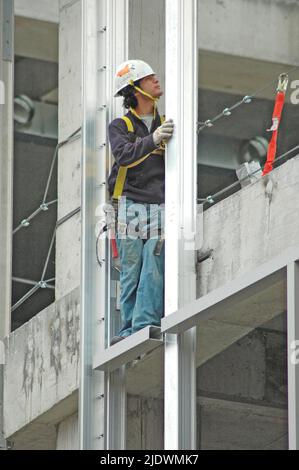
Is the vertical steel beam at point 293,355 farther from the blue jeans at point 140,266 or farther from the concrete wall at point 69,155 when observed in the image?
the concrete wall at point 69,155

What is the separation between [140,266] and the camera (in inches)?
521

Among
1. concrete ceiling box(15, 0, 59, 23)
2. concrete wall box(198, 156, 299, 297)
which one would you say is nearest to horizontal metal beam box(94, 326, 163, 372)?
concrete wall box(198, 156, 299, 297)

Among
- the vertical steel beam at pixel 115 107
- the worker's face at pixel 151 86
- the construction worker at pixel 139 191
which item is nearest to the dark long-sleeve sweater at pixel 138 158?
the construction worker at pixel 139 191

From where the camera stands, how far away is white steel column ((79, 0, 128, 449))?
13.6 metres

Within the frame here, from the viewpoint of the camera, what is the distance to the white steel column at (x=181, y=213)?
41.0ft

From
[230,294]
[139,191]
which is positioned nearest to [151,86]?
[139,191]

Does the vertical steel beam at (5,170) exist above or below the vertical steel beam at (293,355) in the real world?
above

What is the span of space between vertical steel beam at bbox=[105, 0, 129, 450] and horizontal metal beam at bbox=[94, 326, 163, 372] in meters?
0.12

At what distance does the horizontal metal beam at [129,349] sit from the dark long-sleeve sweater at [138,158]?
36.8 inches

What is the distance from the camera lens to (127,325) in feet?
43.6

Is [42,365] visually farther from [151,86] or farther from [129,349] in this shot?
[151,86]

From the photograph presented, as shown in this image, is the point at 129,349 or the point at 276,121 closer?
the point at 129,349

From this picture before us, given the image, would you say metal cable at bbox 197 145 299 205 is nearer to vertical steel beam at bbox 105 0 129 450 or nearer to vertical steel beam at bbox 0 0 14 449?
Answer: vertical steel beam at bbox 105 0 129 450

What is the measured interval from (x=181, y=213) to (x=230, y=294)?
1.08 metres
